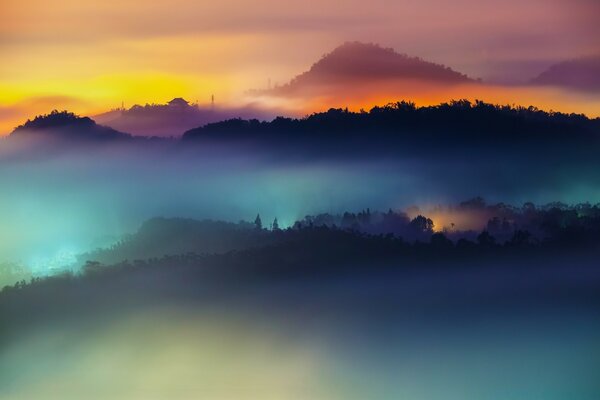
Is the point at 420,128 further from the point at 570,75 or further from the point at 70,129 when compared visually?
the point at 70,129

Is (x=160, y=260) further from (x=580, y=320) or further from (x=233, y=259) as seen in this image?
(x=580, y=320)

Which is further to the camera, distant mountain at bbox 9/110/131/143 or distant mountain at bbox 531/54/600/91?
distant mountain at bbox 531/54/600/91

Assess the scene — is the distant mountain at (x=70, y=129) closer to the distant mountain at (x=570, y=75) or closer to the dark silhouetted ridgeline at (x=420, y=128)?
the dark silhouetted ridgeline at (x=420, y=128)

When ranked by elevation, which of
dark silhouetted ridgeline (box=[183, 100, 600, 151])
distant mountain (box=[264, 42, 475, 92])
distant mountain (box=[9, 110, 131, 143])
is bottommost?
dark silhouetted ridgeline (box=[183, 100, 600, 151])

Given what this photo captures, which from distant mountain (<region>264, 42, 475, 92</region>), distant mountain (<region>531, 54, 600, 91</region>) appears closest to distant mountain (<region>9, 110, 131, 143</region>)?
distant mountain (<region>264, 42, 475, 92</region>)

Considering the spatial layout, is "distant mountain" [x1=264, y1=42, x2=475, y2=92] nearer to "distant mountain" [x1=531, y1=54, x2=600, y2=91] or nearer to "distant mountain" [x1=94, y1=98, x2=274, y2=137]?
"distant mountain" [x1=94, y1=98, x2=274, y2=137]

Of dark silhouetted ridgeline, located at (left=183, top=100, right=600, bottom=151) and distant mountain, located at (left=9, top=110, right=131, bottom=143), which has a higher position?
distant mountain, located at (left=9, top=110, right=131, bottom=143)
